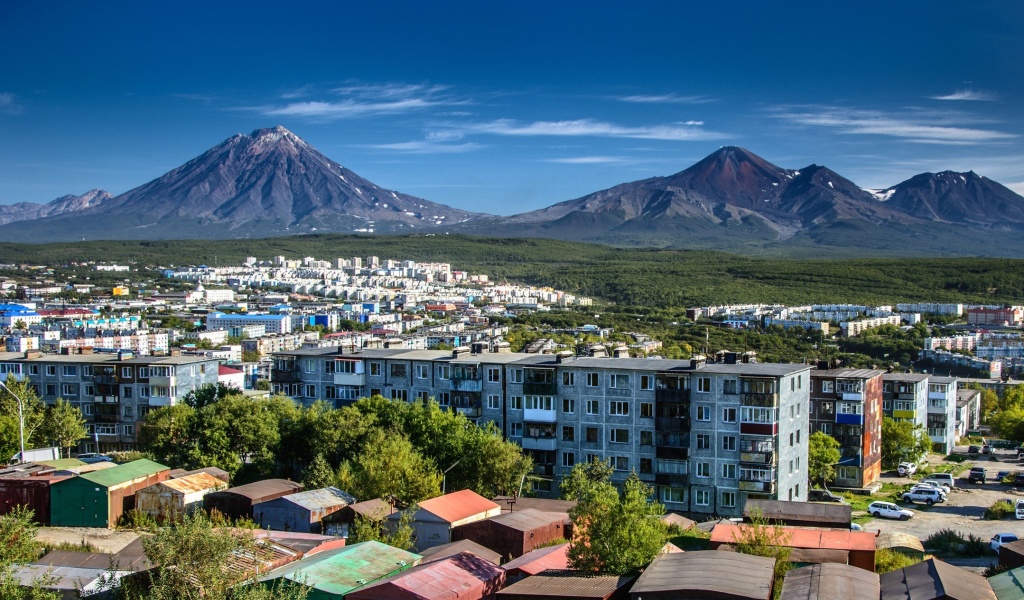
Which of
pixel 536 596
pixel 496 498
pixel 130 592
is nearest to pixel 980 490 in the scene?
pixel 496 498

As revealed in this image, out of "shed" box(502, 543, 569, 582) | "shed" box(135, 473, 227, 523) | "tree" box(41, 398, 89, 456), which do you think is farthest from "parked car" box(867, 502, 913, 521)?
"tree" box(41, 398, 89, 456)

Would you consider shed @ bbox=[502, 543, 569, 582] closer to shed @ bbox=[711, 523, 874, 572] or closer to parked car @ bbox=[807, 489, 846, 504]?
shed @ bbox=[711, 523, 874, 572]

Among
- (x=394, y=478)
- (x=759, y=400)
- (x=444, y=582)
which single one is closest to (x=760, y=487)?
(x=759, y=400)

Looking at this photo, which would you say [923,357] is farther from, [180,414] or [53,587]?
[53,587]

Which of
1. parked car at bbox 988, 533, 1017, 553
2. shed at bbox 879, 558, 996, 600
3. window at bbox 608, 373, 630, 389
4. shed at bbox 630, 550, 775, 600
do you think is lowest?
parked car at bbox 988, 533, 1017, 553

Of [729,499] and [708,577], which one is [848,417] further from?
[708,577]

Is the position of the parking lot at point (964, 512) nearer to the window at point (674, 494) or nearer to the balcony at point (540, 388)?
the window at point (674, 494)

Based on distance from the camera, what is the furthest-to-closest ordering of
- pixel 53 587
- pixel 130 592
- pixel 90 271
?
1. pixel 90 271
2. pixel 53 587
3. pixel 130 592
